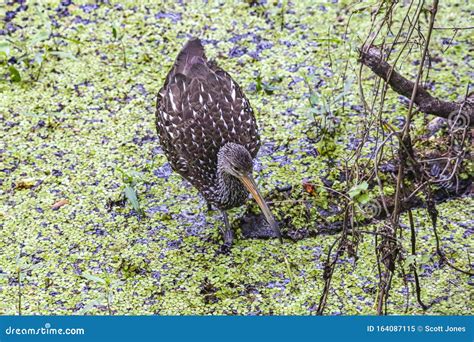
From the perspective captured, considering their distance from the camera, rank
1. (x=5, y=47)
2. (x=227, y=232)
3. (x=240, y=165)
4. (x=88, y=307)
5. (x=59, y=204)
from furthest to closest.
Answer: (x=5, y=47) → (x=59, y=204) → (x=227, y=232) → (x=240, y=165) → (x=88, y=307)

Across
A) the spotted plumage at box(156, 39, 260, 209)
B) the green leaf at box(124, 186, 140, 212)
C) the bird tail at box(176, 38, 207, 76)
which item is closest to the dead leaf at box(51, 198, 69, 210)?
the green leaf at box(124, 186, 140, 212)

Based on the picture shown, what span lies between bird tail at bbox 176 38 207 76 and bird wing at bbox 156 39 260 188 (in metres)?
0.01

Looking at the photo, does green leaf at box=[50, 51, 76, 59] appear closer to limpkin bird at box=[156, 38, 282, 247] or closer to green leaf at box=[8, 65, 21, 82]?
green leaf at box=[8, 65, 21, 82]

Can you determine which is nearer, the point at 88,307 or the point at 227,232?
the point at 88,307

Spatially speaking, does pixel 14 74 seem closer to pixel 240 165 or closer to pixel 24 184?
pixel 24 184

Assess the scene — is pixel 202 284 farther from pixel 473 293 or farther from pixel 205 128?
pixel 473 293

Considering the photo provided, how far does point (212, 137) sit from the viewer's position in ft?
16.4

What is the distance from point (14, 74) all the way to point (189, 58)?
195 centimetres

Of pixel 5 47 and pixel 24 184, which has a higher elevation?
pixel 5 47

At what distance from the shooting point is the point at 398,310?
4578 mm

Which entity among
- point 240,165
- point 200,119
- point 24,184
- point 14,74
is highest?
point 14,74

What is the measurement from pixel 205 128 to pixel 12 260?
157 cm

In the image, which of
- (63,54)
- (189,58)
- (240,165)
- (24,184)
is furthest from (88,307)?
(63,54)

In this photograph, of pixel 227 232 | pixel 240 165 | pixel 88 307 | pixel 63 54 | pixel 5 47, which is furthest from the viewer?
pixel 63 54
